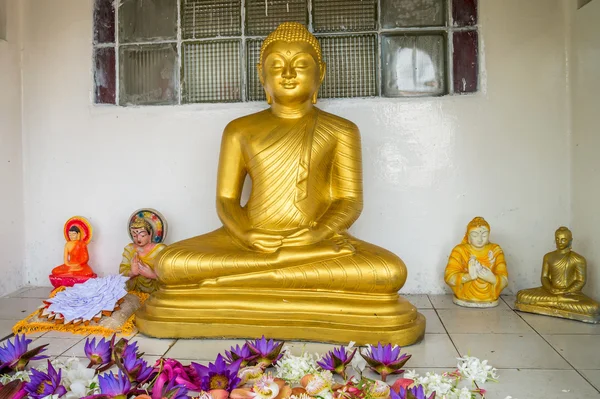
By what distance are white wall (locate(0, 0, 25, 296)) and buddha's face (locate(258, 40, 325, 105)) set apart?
203 cm

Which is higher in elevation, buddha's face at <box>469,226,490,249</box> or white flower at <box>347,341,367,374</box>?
buddha's face at <box>469,226,490,249</box>

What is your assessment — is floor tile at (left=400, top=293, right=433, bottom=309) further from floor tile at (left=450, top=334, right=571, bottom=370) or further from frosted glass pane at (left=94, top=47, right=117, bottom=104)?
frosted glass pane at (left=94, top=47, right=117, bottom=104)

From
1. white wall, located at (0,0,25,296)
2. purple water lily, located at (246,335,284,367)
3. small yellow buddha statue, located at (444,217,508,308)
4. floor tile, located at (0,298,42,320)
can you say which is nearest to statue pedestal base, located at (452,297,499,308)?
small yellow buddha statue, located at (444,217,508,308)

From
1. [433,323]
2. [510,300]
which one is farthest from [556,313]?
[433,323]

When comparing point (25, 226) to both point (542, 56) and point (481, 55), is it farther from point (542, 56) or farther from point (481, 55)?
point (542, 56)

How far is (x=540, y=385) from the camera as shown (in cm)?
233

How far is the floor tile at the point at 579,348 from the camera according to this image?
102 inches

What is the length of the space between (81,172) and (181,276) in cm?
176

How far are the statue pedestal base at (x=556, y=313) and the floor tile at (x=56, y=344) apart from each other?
268 cm

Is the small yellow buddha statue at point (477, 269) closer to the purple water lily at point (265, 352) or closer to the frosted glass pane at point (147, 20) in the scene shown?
the purple water lily at point (265, 352)

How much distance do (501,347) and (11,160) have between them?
3.63m

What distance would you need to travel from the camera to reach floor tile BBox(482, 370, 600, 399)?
2227 millimetres

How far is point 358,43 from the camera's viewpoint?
4.15m

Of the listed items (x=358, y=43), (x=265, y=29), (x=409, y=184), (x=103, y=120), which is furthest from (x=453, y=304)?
(x=103, y=120)
